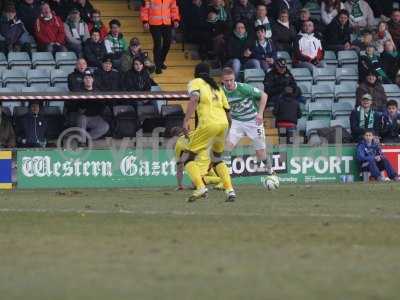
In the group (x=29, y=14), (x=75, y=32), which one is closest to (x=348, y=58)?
(x=75, y=32)

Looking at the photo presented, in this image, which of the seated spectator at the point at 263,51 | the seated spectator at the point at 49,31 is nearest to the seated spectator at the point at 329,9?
the seated spectator at the point at 263,51

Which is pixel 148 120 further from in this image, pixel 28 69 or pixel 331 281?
pixel 331 281

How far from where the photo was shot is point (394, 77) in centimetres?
2977

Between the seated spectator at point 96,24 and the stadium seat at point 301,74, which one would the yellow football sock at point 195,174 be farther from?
the stadium seat at point 301,74

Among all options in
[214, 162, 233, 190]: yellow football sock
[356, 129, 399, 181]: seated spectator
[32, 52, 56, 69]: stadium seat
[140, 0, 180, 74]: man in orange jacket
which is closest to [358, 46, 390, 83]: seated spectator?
[356, 129, 399, 181]: seated spectator

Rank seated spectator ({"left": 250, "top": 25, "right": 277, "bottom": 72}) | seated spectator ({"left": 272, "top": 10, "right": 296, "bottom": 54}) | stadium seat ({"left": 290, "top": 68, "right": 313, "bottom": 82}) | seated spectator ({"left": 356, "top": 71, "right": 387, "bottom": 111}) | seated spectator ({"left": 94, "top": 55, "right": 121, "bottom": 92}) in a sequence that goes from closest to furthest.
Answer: seated spectator ({"left": 94, "top": 55, "right": 121, "bottom": 92})
seated spectator ({"left": 356, "top": 71, "right": 387, "bottom": 111})
seated spectator ({"left": 250, "top": 25, "right": 277, "bottom": 72})
stadium seat ({"left": 290, "top": 68, "right": 313, "bottom": 82})
seated spectator ({"left": 272, "top": 10, "right": 296, "bottom": 54})

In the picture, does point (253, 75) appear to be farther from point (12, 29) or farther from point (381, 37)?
point (12, 29)

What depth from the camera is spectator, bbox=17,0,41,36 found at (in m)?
26.9

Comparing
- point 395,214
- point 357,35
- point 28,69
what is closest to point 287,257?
point 395,214

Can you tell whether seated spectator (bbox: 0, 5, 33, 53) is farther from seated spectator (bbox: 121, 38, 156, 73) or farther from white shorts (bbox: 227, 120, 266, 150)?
white shorts (bbox: 227, 120, 266, 150)

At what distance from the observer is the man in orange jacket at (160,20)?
27344mm

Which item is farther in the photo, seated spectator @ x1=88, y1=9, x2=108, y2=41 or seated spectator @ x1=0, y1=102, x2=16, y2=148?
seated spectator @ x1=88, y1=9, x2=108, y2=41

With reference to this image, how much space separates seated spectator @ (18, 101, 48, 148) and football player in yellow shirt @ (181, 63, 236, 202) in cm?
741

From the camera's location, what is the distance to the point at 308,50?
94.5ft
